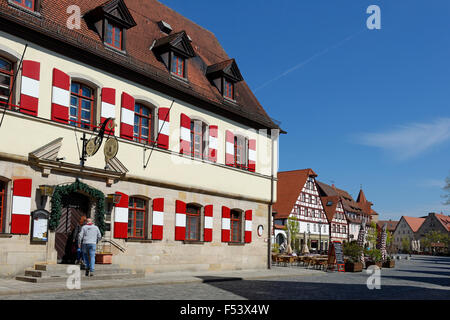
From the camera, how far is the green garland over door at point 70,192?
1473 centimetres

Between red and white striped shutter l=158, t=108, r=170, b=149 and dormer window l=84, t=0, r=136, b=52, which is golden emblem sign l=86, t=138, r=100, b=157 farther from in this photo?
dormer window l=84, t=0, r=136, b=52

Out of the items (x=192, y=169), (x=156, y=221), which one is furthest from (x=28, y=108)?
(x=192, y=169)

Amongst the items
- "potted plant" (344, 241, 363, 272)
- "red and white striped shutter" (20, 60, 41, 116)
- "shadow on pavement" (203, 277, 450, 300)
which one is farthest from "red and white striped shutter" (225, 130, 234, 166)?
"red and white striped shutter" (20, 60, 41, 116)

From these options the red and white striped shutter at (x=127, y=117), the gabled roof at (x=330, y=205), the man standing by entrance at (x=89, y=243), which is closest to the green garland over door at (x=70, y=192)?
the man standing by entrance at (x=89, y=243)

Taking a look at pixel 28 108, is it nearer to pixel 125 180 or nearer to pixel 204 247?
pixel 125 180

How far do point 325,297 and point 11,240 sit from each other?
329 inches

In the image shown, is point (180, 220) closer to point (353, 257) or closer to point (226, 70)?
point (226, 70)

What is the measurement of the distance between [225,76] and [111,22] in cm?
648

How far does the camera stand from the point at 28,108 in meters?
14.2

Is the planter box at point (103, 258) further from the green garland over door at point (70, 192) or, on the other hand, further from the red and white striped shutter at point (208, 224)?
the red and white striped shutter at point (208, 224)

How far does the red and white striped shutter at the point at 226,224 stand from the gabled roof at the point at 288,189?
35519 mm

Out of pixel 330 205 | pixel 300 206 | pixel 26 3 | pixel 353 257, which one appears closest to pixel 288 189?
pixel 300 206

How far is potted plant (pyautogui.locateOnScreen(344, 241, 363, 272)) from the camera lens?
80.6 feet

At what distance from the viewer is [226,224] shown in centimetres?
2162
